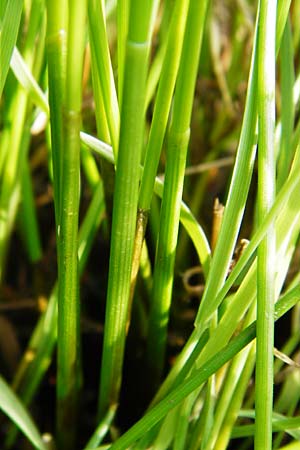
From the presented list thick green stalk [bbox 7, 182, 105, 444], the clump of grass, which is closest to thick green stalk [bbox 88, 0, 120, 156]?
the clump of grass

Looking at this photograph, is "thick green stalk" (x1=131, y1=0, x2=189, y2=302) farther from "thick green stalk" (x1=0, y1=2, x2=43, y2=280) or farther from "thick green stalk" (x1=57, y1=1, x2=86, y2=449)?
"thick green stalk" (x1=0, y1=2, x2=43, y2=280)

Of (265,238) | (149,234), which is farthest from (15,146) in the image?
(265,238)

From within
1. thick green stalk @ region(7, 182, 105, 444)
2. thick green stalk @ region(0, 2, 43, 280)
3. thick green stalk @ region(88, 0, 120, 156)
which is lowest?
thick green stalk @ region(7, 182, 105, 444)

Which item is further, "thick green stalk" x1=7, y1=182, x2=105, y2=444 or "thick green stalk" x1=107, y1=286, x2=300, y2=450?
"thick green stalk" x1=7, y1=182, x2=105, y2=444

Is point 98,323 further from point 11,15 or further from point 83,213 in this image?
point 11,15

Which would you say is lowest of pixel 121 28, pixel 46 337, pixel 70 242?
pixel 46 337

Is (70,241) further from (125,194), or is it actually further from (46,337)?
(46,337)

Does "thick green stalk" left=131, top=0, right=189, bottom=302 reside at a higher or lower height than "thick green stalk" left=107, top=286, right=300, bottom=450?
higher
